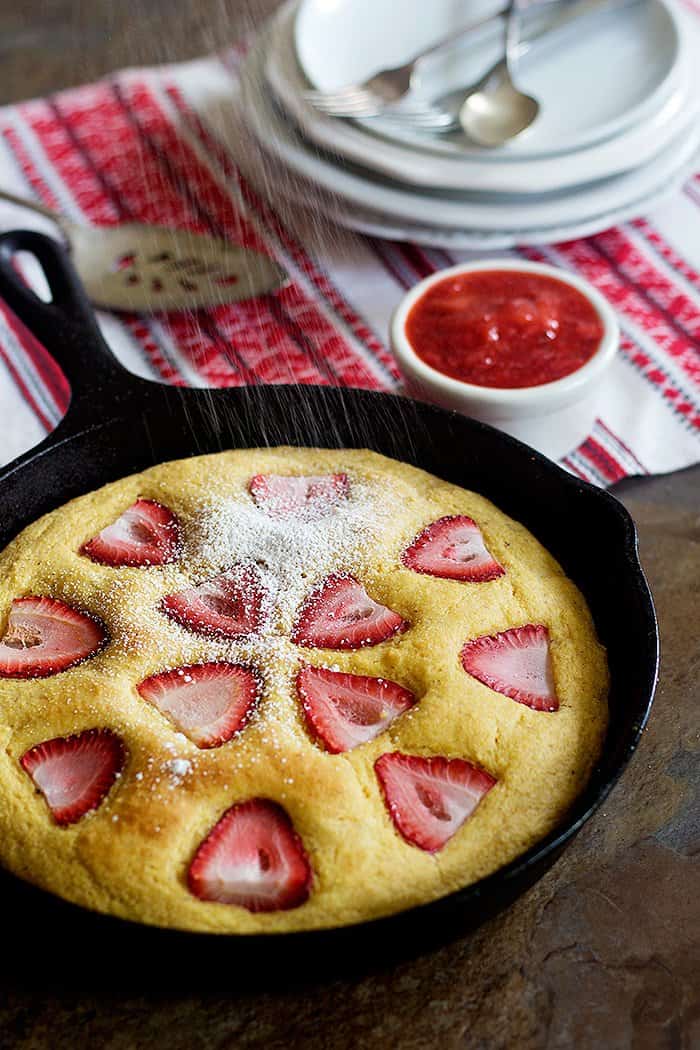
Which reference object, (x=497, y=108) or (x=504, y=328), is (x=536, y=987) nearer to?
(x=504, y=328)

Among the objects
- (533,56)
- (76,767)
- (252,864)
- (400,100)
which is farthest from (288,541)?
(533,56)

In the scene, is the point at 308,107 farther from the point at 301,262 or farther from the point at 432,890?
the point at 432,890

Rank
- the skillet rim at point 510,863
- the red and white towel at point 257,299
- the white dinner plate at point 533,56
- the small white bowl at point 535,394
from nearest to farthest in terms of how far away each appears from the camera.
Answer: the skillet rim at point 510,863
the small white bowl at point 535,394
the red and white towel at point 257,299
the white dinner plate at point 533,56

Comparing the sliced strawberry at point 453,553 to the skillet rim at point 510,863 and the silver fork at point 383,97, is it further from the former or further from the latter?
the silver fork at point 383,97

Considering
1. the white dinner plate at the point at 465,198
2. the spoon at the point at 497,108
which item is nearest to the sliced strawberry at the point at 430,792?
the white dinner plate at the point at 465,198

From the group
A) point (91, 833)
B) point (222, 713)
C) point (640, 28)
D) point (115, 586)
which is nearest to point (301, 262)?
point (640, 28)
